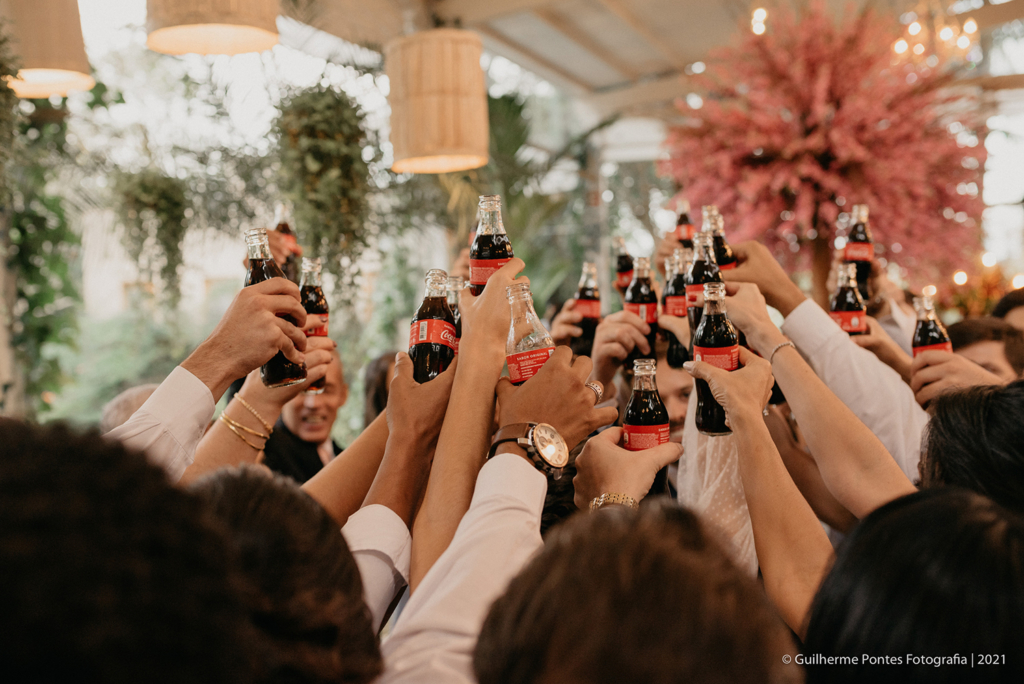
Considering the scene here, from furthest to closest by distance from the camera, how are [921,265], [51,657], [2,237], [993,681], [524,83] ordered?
[524,83], [2,237], [921,265], [993,681], [51,657]

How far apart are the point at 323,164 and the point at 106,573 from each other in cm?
A: 243

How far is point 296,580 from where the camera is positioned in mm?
640

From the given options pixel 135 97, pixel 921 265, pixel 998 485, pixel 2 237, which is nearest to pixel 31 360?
pixel 2 237

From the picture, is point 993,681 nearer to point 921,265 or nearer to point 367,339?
point 921,265

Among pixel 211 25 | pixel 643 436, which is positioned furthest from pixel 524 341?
pixel 211 25

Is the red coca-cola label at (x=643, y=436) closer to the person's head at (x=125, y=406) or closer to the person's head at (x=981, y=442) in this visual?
the person's head at (x=981, y=442)

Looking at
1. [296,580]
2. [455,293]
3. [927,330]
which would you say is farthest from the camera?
[927,330]

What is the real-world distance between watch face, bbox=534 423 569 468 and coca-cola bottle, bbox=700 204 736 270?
1.02 metres

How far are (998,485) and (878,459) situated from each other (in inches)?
7.1

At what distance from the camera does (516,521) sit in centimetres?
86

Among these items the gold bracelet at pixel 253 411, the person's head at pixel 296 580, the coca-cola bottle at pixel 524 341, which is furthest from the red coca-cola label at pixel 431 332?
the person's head at pixel 296 580

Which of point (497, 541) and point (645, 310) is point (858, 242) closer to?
point (645, 310)

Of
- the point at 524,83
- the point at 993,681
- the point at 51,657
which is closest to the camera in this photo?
the point at 51,657

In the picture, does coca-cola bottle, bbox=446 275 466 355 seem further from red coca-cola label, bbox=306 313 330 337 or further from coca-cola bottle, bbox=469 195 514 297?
red coca-cola label, bbox=306 313 330 337
